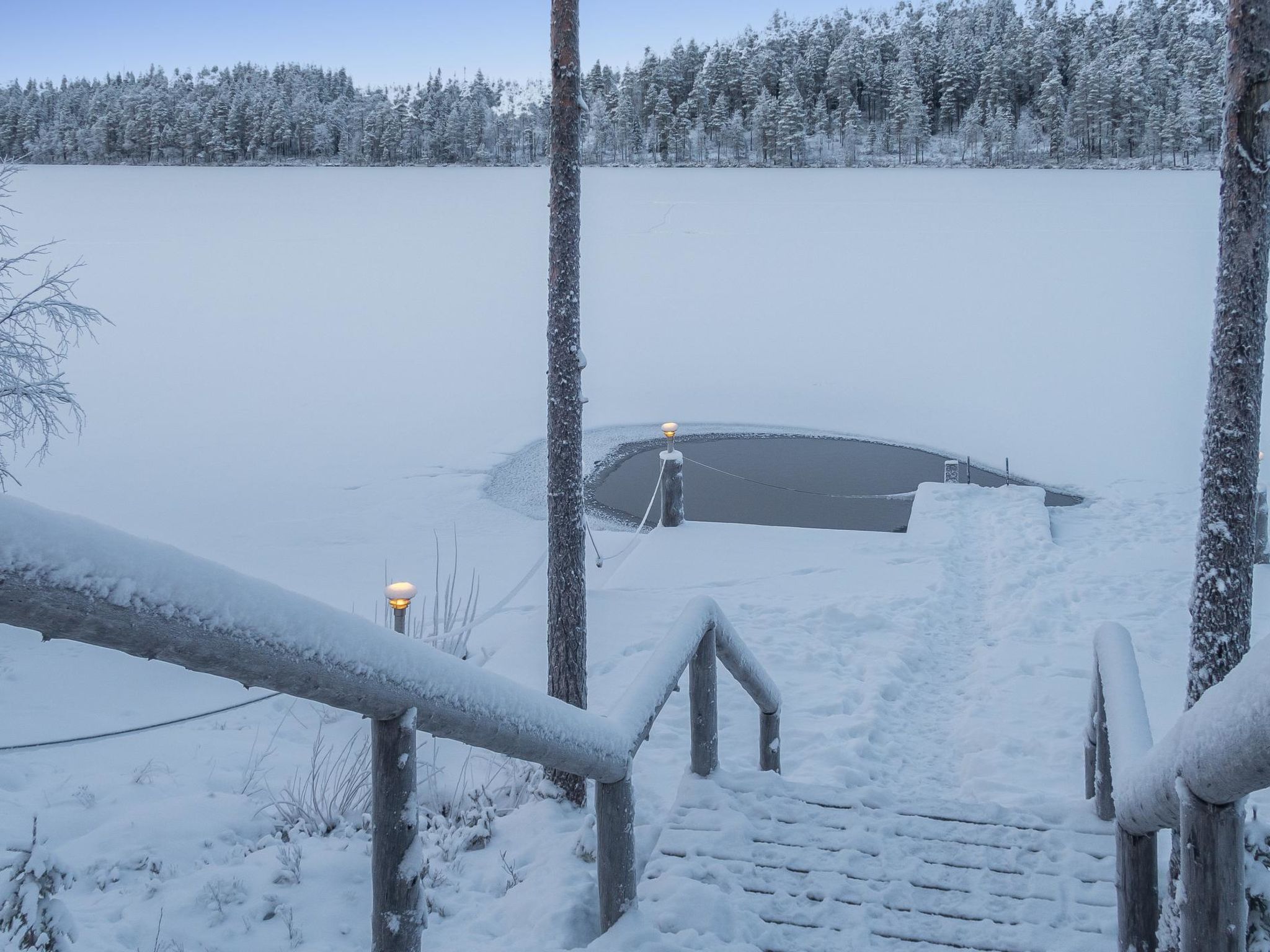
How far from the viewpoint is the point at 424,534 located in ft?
34.8

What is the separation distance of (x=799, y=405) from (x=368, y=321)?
36.9 ft

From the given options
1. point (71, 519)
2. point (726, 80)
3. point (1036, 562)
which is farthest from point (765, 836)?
point (726, 80)

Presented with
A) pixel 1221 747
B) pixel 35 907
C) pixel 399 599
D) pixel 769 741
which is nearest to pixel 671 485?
pixel 399 599

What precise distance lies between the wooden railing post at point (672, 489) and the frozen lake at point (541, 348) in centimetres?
136

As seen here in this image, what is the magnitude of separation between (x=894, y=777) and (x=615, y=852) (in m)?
3.33

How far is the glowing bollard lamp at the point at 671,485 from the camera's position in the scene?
10.1 meters

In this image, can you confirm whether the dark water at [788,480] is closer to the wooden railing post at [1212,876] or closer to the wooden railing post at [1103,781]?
the wooden railing post at [1103,781]

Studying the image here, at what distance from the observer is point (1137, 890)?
2.18 meters

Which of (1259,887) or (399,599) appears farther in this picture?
(399,599)

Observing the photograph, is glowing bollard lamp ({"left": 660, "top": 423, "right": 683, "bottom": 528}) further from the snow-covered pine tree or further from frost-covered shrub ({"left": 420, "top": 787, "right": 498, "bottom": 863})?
the snow-covered pine tree

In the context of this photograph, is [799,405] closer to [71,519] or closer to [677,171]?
[71,519]

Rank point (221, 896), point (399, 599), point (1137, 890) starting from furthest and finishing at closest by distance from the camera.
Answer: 1. point (399, 599)
2. point (221, 896)
3. point (1137, 890)

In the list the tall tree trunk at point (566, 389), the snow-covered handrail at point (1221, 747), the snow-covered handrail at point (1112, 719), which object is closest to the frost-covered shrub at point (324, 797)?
the tall tree trunk at point (566, 389)

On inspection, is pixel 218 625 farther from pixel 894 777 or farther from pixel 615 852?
pixel 894 777
